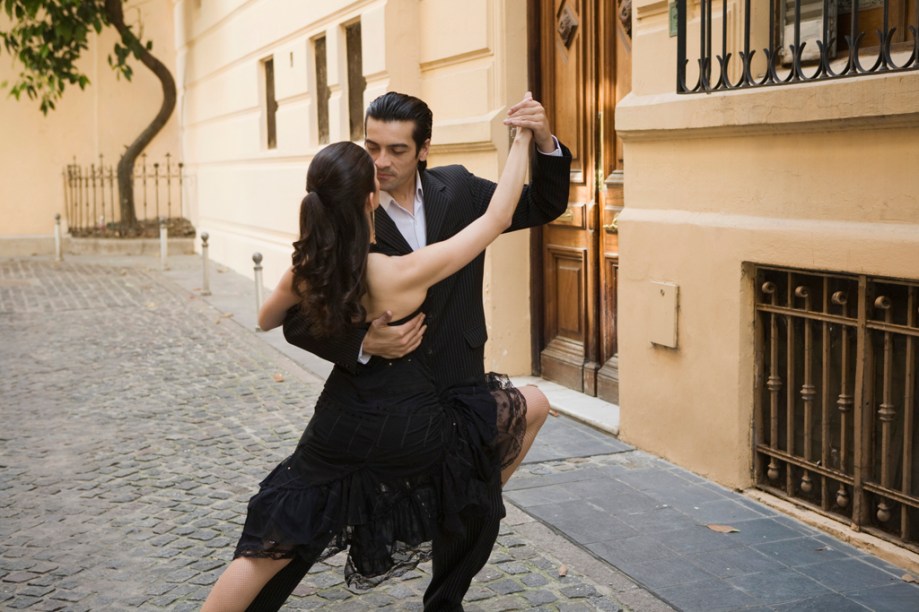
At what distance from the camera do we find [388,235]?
12.3 feet

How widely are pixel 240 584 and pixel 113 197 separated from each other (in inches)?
788

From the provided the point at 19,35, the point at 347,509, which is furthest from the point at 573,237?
the point at 19,35

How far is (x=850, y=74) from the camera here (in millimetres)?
4719

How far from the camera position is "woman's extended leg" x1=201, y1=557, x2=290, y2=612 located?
332 cm

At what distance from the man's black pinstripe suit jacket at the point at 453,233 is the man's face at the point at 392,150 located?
4.7 inches

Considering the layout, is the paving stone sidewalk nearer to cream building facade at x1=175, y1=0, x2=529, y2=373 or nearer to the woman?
the woman

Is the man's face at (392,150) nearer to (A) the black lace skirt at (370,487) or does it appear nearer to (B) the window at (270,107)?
(A) the black lace skirt at (370,487)

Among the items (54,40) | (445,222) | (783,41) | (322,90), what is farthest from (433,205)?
(54,40)

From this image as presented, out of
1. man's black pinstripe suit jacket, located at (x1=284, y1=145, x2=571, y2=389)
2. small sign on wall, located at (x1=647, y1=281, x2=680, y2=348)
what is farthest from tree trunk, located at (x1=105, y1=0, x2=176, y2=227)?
man's black pinstripe suit jacket, located at (x1=284, y1=145, x2=571, y2=389)

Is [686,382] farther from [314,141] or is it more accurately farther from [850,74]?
[314,141]

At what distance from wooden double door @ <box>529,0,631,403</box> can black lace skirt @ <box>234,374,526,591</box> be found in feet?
13.1

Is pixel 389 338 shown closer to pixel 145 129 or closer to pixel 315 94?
pixel 315 94

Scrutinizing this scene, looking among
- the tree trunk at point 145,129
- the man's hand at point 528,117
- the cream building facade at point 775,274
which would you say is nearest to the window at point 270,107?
the tree trunk at point 145,129

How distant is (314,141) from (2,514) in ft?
27.1
